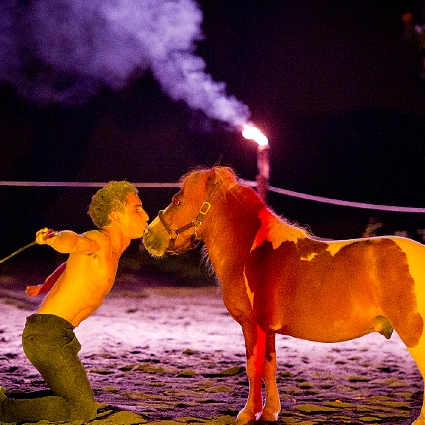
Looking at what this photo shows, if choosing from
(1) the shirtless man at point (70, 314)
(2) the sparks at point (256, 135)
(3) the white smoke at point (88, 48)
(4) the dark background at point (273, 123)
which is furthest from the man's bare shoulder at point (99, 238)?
(3) the white smoke at point (88, 48)

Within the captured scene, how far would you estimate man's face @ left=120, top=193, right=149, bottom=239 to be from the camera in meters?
3.63

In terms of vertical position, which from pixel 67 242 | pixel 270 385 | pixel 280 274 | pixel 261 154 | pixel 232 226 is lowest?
pixel 270 385

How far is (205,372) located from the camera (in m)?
5.13

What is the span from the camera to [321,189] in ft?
61.7

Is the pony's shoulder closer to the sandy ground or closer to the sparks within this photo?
the sandy ground

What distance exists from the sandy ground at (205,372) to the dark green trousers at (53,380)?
0.63ft

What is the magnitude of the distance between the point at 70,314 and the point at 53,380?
375mm

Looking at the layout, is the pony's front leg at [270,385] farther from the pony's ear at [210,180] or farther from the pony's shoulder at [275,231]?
the pony's ear at [210,180]

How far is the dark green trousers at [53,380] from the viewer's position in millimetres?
3238

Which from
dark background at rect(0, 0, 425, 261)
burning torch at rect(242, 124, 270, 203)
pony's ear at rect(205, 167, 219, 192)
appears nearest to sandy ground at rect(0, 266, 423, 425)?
pony's ear at rect(205, 167, 219, 192)

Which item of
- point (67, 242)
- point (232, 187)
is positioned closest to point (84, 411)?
point (67, 242)

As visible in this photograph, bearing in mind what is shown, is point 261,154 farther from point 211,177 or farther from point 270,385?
point 270,385

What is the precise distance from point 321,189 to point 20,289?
11.1 metres

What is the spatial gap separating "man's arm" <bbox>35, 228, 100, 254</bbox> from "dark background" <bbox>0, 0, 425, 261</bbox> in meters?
13.7
